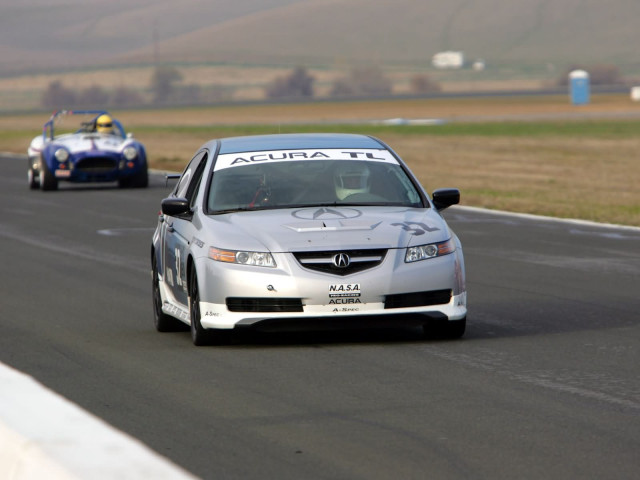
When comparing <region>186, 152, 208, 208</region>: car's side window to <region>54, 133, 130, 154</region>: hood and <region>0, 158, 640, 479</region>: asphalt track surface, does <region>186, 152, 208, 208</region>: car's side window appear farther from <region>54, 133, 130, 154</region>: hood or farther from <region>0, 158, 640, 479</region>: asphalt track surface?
<region>54, 133, 130, 154</region>: hood

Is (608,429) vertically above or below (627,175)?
above

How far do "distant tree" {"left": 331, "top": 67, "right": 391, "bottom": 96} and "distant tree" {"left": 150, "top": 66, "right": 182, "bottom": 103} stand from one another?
62.3ft

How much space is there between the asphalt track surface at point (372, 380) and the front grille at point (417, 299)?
0.29m

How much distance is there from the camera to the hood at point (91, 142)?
27.6m

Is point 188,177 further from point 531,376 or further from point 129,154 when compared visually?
point 129,154

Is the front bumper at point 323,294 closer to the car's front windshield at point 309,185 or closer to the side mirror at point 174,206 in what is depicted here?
the side mirror at point 174,206

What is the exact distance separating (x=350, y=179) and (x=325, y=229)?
1030mm

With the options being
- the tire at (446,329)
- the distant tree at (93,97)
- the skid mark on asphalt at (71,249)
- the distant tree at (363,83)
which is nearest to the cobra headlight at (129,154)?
the skid mark on asphalt at (71,249)

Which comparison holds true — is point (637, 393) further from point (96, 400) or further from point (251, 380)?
point (96, 400)

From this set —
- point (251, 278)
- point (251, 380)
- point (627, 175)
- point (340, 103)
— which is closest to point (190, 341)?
point (251, 278)

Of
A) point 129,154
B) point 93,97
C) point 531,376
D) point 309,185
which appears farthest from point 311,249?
point 93,97

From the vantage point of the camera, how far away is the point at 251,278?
9.00 metres

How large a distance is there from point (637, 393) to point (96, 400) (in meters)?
2.74

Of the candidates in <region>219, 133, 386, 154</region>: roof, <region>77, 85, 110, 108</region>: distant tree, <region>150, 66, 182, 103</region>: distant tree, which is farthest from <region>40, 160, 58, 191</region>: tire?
<region>77, 85, 110, 108</region>: distant tree
